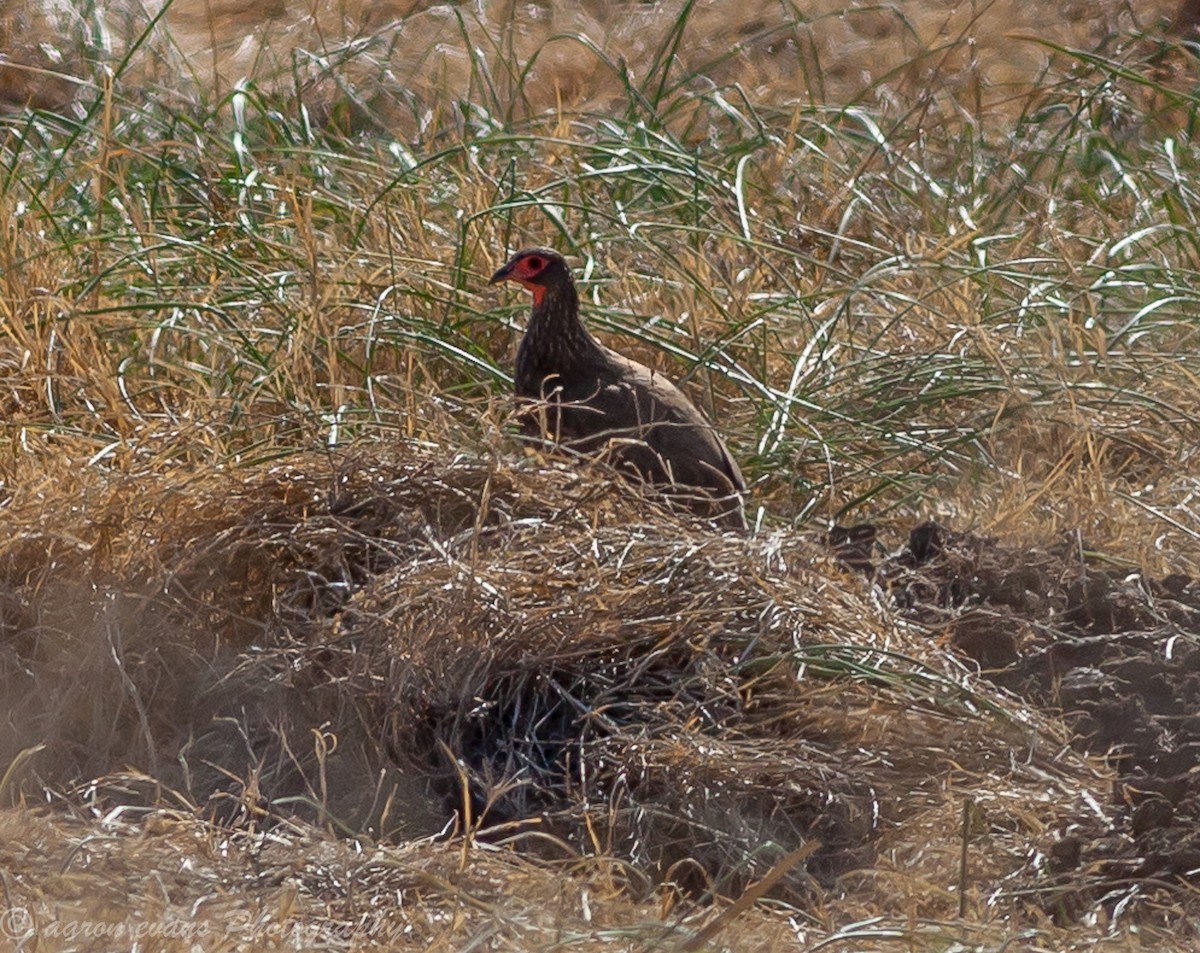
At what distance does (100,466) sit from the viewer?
11.2 ft

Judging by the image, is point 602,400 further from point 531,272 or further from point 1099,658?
point 1099,658

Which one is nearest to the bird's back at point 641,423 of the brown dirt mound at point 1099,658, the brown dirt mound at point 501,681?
the brown dirt mound at point 501,681

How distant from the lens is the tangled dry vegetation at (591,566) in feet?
8.11

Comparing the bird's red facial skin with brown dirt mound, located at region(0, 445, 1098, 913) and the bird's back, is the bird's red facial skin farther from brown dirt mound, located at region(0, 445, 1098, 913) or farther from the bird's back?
brown dirt mound, located at region(0, 445, 1098, 913)

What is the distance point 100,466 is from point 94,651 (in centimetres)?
54

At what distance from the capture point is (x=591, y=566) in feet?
9.87

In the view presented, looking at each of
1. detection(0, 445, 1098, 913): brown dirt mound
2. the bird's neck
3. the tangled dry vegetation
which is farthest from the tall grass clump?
detection(0, 445, 1098, 913): brown dirt mound

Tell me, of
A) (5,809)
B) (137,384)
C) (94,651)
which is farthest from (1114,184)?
(5,809)

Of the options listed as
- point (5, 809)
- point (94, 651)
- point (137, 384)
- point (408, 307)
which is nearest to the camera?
point (5, 809)

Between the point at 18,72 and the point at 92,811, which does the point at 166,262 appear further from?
the point at 18,72

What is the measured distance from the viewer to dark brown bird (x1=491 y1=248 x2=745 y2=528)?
360cm

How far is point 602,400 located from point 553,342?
0.61 ft

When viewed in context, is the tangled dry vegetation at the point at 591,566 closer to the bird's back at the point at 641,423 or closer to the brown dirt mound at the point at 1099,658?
the brown dirt mound at the point at 1099,658

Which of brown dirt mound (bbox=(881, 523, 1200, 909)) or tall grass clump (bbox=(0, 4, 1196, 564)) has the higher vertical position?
tall grass clump (bbox=(0, 4, 1196, 564))
